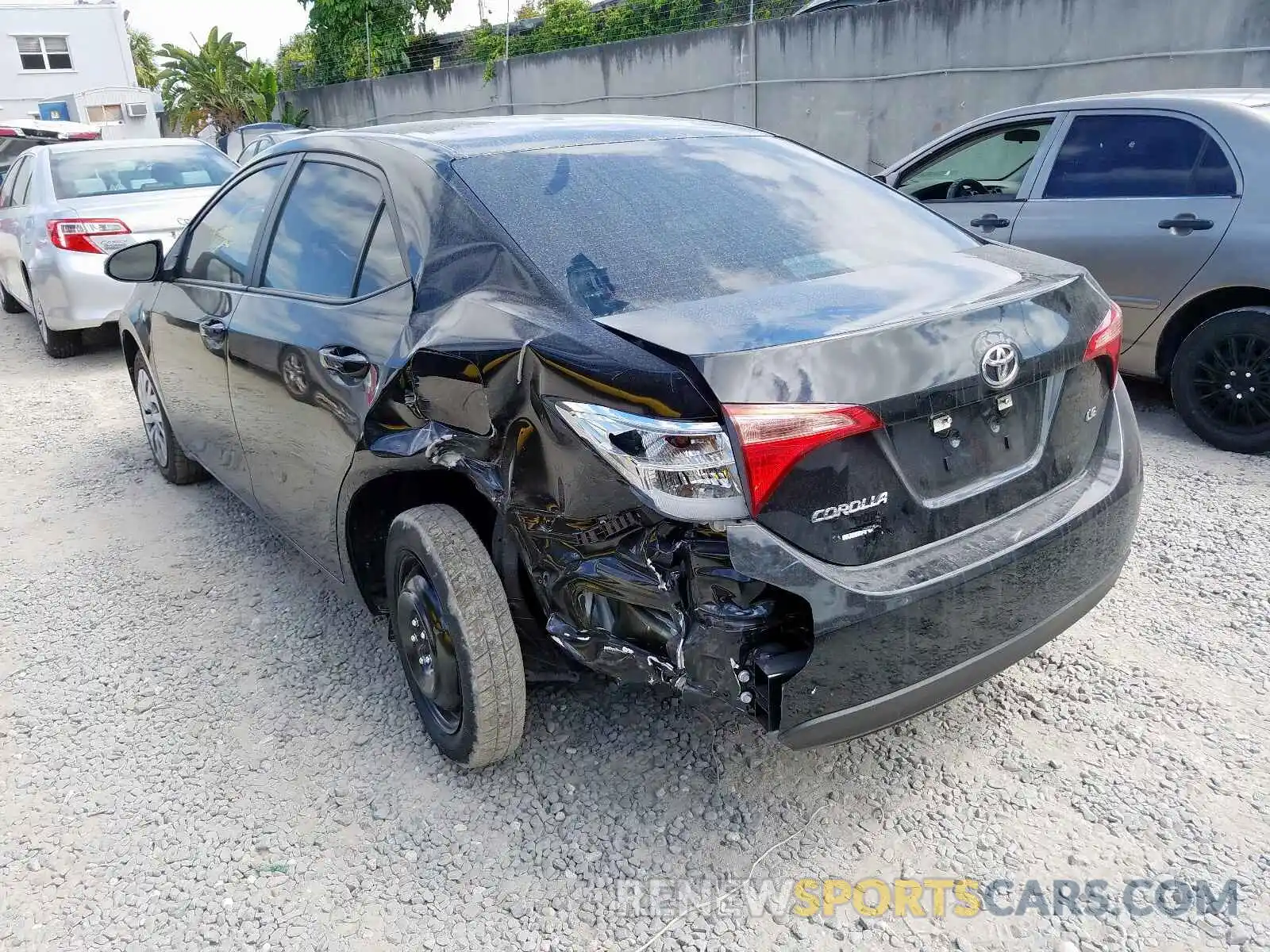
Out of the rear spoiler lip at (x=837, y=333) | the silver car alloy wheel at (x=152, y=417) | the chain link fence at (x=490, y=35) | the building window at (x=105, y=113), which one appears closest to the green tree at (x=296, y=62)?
the chain link fence at (x=490, y=35)

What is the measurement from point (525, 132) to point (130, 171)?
21.8ft

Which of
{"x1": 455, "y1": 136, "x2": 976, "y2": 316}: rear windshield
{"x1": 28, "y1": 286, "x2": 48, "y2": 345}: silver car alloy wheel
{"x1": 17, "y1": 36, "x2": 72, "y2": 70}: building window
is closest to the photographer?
{"x1": 455, "y1": 136, "x2": 976, "y2": 316}: rear windshield

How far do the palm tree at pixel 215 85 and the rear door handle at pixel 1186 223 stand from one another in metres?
28.8

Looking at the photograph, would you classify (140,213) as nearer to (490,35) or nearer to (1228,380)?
(1228,380)

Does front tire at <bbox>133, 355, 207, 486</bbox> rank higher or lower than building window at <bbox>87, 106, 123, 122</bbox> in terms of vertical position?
lower

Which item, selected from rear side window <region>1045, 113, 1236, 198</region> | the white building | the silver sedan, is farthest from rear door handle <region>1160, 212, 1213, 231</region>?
the white building

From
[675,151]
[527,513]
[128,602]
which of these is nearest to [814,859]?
[527,513]

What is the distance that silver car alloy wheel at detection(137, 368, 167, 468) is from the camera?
4.90 m

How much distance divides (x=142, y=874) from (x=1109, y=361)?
9.17ft

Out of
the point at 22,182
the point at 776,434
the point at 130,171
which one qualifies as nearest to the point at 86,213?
the point at 130,171

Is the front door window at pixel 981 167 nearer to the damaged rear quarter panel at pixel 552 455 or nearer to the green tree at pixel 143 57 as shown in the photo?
the damaged rear quarter panel at pixel 552 455

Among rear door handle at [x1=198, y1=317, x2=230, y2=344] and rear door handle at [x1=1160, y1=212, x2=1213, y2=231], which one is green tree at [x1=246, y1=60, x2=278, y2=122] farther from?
rear door handle at [x1=1160, y1=212, x2=1213, y2=231]

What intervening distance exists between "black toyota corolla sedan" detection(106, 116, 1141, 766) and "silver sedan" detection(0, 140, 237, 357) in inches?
196

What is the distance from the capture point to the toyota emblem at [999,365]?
2.13m
